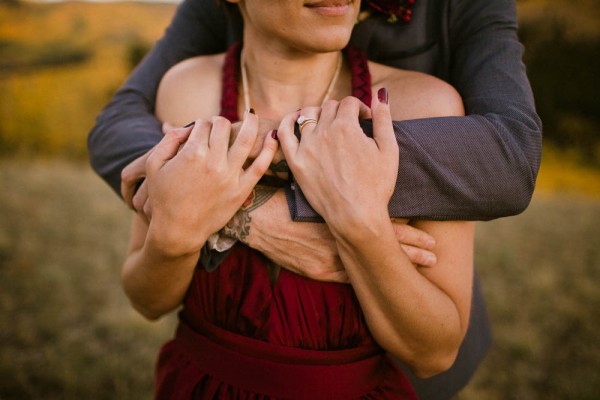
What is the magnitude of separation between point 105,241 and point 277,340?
→ 3657 millimetres

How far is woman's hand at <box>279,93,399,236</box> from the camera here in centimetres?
115

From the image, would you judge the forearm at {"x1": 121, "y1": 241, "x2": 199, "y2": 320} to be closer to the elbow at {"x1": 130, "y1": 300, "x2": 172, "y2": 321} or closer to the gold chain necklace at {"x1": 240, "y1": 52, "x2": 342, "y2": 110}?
the elbow at {"x1": 130, "y1": 300, "x2": 172, "y2": 321}

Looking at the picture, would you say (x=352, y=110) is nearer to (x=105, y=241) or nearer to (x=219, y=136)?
(x=219, y=136)

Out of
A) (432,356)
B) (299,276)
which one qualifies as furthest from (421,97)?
(432,356)

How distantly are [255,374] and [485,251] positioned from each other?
3605 millimetres

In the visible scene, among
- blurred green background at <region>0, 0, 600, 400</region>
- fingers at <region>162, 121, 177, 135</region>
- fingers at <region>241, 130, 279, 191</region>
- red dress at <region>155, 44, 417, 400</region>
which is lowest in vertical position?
blurred green background at <region>0, 0, 600, 400</region>

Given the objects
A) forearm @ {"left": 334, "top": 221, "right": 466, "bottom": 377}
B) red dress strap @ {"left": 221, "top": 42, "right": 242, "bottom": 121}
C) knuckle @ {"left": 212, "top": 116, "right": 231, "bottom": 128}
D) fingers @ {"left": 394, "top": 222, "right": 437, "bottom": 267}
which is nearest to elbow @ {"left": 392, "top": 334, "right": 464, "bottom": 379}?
forearm @ {"left": 334, "top": 221, "right": 466, "bottom": 377}

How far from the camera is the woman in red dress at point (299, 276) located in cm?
119

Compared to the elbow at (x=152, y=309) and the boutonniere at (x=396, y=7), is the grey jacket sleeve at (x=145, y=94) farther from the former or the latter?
the boutonniere at (x=396, y=7)

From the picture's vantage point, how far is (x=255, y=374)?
4.50 feet

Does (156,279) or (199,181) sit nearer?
(199,181)

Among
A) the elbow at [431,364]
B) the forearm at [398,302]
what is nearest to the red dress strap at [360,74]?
the forearm at [398,302]

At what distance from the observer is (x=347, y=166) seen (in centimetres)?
116

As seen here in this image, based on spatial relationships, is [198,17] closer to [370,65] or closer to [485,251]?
[370,65]
